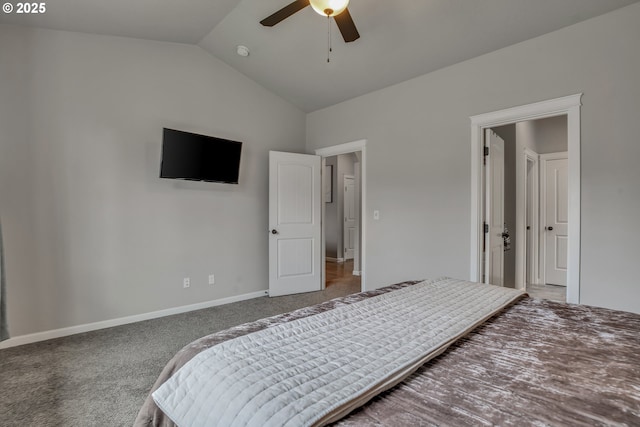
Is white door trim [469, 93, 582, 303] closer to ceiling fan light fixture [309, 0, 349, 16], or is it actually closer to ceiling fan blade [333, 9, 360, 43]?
ceiling fan blade [333, 9, 360, 43]

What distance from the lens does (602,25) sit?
2393mm

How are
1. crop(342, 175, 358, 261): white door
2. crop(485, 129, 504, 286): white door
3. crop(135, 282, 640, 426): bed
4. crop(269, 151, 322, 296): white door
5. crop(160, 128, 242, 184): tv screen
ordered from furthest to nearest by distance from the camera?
crop(342, 175, 358, 261): white door → crop(269, 151, 322, 296): white door → crop(160, 128, 242, 184): tv screen → crop(485, 129, 504, 286): white door → crop(135, 282, 640, 426): bed

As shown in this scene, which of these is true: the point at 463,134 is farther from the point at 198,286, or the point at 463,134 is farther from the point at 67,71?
the point at 67,71

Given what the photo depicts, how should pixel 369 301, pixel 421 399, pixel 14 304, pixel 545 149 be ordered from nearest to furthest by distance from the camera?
pixel 421 399 < pixel 369 301 < pixel 14 304 < pixel 545 149

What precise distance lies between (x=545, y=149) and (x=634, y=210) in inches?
119

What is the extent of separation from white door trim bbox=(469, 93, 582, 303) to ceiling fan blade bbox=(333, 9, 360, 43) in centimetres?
156

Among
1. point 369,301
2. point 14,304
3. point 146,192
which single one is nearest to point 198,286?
point 146,192

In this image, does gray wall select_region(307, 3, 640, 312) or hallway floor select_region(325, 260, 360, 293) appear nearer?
gray wall select_region(307, 3, 640, 312)

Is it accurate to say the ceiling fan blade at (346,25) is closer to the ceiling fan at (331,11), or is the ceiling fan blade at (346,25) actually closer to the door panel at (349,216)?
the ceiling fan at (331,11)

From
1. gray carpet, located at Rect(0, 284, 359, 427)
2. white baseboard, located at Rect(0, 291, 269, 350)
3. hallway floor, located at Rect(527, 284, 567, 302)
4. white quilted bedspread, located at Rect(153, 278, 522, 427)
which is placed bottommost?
gray carpet, located at Rect(0, 284, 359, 427)

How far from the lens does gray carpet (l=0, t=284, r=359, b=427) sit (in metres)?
1.82

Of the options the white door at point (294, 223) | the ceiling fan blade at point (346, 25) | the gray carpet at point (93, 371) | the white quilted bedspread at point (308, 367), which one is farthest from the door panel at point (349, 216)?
the white quilted bedspread at point (308, 367)

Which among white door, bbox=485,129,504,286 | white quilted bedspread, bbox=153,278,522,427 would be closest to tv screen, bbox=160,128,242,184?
white quilted bedspread, bbox=153,278,522,427

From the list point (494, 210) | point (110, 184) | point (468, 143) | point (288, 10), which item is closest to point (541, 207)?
point (494, 210)
